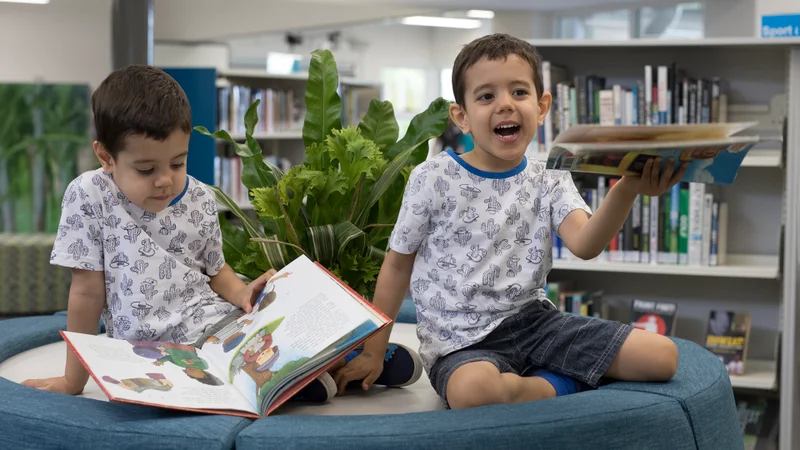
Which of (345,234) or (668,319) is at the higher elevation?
(345,234)

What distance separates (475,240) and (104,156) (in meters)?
0.69

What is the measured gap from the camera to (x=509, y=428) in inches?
48.3

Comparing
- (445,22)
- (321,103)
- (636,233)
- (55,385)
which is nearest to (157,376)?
(55,385)

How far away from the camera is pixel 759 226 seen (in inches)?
126

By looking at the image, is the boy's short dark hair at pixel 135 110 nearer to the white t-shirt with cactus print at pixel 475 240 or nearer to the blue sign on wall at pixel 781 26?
the white t-shirt with cactus print at pixel 475 240

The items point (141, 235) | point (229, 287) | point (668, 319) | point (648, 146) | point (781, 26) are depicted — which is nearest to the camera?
point (648, 146)

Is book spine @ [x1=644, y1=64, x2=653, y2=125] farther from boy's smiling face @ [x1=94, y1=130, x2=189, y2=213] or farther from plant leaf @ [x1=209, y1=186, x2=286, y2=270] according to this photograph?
boy's smiling face @ [x1=94, y1=130, x2=189, y2=213]

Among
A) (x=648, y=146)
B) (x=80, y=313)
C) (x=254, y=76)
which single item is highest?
(x=254, y=76)

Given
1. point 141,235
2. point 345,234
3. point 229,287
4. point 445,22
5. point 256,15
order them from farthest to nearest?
point 445,22
point 256,15
point 345,234
point 229,287
point 141,235

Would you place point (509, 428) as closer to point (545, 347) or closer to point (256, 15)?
point (545, 347)

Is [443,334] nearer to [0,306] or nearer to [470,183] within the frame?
[470,183]

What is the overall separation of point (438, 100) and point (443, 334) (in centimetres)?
77

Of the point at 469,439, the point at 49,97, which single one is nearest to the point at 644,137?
the point at 469,439

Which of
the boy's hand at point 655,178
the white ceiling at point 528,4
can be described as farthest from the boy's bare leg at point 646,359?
the white ceiling at point 528,4
